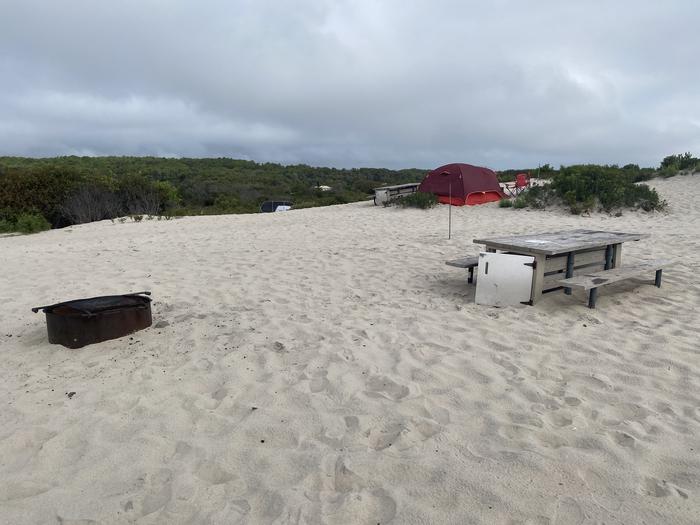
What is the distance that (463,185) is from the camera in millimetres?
16859

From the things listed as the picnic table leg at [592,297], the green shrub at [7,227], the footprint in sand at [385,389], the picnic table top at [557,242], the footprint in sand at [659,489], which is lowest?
the green shrub at [7,227]

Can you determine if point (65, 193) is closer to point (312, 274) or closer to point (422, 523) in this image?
point (312, 274)

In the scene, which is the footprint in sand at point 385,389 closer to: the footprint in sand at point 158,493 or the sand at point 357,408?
the sand at point 357,408

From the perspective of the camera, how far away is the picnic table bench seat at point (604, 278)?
4870 millimetres

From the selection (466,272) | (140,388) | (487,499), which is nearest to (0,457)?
A: (140,388)

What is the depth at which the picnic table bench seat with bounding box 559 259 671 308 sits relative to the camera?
487 cm

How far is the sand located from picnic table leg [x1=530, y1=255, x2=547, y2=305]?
203mm

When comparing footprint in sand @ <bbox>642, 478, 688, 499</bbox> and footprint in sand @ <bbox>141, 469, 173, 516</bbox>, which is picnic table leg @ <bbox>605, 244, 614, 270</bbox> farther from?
footprint in sand @ <bbox>141, 469, 173, 516</bbox>

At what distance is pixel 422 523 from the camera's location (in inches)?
81.4

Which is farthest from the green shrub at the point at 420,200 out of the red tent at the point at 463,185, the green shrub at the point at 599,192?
the green shrub at the point at 599,192

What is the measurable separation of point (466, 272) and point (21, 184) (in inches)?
641

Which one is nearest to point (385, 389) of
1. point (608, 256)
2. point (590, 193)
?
point (608, 256)

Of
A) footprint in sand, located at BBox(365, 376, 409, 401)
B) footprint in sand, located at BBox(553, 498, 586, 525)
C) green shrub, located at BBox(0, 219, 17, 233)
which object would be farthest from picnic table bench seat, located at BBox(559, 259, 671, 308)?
green shrub, located at BBox(0, 219, 17, 233)

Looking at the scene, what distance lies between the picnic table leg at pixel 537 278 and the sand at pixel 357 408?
0.20 metres
